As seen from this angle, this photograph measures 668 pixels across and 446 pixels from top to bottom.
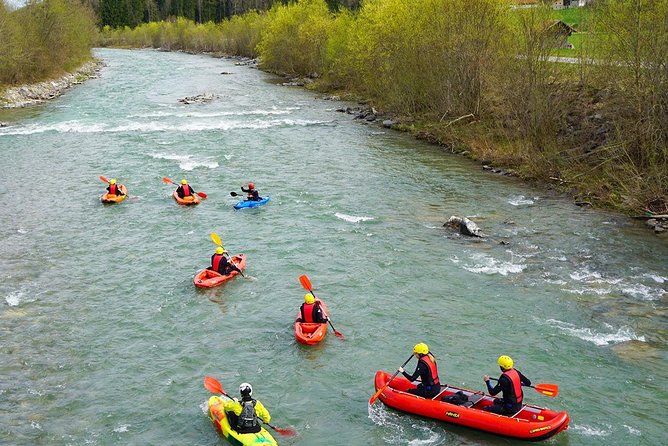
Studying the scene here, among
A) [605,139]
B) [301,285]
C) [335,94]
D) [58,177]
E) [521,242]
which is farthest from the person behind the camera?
[335,94]

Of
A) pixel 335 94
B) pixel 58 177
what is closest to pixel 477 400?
pixel 58 177

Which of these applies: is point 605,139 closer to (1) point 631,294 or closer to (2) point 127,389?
(1) point 631,294

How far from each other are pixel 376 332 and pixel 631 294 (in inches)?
260

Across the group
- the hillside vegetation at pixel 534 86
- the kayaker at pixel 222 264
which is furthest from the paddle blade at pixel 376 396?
the hillside vegetation at pixel 534 86

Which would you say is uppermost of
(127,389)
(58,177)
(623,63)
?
(623,63)

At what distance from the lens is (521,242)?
1972 cm

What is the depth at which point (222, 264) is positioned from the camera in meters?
17.6

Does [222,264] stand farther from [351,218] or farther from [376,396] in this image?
[376,396]

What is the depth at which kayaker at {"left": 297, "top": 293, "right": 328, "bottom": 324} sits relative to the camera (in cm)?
1480

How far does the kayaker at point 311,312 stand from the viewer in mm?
14805

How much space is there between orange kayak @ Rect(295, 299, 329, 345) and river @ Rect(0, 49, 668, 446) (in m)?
0.31

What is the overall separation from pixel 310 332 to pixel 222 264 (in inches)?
164

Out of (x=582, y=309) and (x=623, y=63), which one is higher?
(x=623, y=63)

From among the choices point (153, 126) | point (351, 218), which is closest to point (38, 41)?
point (153, 126)
